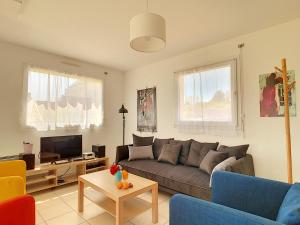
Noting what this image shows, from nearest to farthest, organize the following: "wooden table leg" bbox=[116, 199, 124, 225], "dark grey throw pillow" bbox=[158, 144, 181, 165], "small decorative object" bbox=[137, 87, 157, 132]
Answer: "wooden table leg" bbox=[116, 199, 124, 225], "dark grey throw pillow" bbox=[158, 144, 181, 165], "small decorative object" bbox=[137, 87, 157, 132]

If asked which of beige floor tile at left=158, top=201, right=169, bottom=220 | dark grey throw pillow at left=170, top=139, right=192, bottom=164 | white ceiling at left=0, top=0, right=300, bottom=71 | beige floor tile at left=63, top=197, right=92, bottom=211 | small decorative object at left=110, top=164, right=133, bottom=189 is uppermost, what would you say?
white ceiling at left=0, top=0, right=300, bottom=71

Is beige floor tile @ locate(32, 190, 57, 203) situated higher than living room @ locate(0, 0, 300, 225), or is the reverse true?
living room @ locate(0, 0, 300, 225)

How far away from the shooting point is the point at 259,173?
2803 millimetres

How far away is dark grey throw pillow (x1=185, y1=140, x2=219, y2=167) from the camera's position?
301 centimetres

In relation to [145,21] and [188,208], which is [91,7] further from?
[188,208]

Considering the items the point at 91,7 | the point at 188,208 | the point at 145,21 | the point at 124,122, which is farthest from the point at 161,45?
the point at 124,122

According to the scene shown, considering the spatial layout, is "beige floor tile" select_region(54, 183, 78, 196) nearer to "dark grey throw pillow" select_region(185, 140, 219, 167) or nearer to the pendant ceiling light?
"dark grey throw pillow" select_region(185, 140, 219, 167)

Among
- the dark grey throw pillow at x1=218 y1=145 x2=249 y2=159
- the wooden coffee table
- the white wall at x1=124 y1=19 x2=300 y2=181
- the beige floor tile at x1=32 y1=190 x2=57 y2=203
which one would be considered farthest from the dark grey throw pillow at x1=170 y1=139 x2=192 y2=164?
the beige floor tile at x1=32 y1=190 x2=57 y2=203

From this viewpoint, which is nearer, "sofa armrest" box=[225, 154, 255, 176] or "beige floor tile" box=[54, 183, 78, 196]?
"sofa armrest" box=[225, 154, 255, 176]

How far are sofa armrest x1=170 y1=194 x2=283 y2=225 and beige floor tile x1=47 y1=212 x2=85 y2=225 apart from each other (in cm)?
145

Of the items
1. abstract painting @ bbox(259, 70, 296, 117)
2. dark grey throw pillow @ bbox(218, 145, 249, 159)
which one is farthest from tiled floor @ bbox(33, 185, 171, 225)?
abstract painting @ bbox(259, 70, 296, 117)

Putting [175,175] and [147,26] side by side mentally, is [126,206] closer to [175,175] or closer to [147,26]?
[175,175]

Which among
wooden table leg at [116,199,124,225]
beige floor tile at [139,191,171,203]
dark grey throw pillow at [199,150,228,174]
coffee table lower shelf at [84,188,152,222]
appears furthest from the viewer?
beige floor tile at [139,191,171,203]

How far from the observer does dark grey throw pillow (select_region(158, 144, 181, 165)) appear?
3240 millimetres
